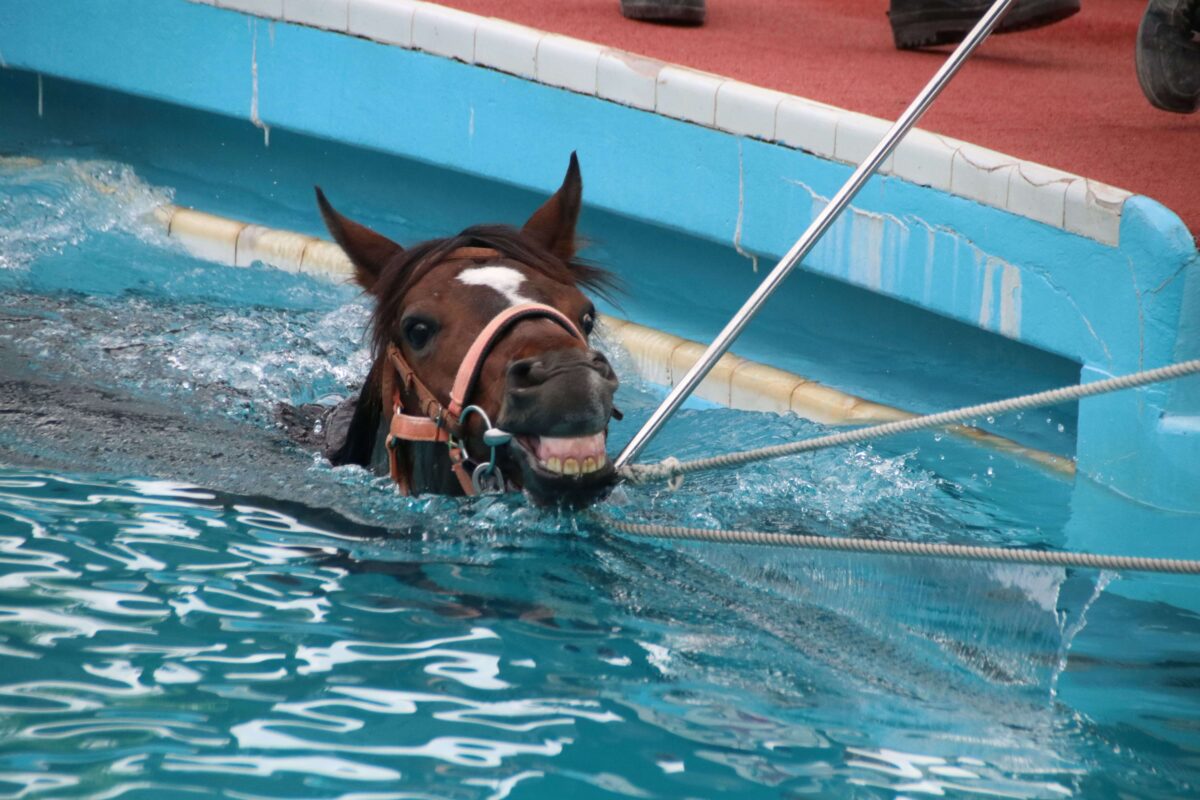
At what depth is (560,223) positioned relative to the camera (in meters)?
3.45

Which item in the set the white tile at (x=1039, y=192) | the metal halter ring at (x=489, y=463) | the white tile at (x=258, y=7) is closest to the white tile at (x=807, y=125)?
the white tile at (x=1039, y=192)

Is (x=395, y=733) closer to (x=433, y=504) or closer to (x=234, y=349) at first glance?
(x=433, y=504)

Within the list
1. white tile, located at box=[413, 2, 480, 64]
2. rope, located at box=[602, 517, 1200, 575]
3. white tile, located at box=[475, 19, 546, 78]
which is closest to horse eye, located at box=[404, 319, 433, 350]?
A: rope, located at box=[602, 517, 1200, 575]

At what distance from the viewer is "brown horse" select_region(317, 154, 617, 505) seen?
8.64 ft

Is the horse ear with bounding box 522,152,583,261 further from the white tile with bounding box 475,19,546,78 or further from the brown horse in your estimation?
the white tile with bounding box 475,19,546,78

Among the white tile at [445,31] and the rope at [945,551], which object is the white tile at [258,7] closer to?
the white tile at [445,31]

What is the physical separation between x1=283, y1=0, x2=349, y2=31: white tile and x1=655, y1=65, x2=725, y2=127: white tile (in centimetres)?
169

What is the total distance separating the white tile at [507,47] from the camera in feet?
17.9

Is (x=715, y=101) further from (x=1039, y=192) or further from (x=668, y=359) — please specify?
(x=1039, y=192)

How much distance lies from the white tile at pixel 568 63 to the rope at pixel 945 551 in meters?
2.91

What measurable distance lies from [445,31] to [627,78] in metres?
0.97

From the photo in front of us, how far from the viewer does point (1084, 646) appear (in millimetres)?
2871

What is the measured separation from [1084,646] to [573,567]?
107 cm

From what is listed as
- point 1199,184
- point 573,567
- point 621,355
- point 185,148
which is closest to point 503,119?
point 621,355
